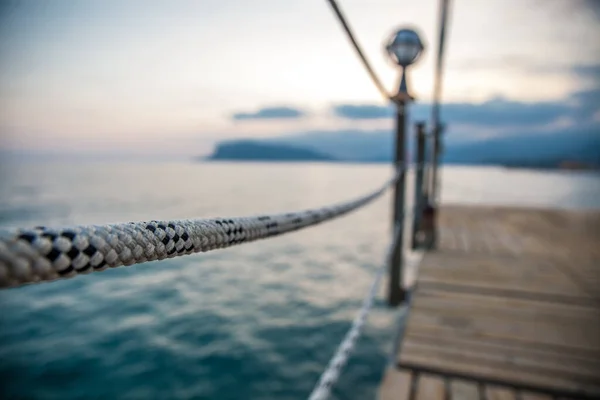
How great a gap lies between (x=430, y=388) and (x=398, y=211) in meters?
2.06

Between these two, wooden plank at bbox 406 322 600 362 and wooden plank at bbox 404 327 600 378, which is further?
wooden plank at bbox 406 322 600 362

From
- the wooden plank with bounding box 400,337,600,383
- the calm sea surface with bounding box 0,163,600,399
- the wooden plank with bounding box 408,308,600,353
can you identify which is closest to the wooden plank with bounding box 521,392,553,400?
the wooden plank with bounding box 400,337,600,383

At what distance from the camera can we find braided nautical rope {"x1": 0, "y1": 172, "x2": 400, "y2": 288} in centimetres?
39

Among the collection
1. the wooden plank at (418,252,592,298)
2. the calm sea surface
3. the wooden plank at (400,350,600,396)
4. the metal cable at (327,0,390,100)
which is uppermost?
the metal cable at (327,0,390,100)

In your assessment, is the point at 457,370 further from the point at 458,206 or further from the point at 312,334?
→ the point at 458,206

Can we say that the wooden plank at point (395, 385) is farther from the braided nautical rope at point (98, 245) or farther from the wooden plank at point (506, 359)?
the braided nautical rope at point (98, 245)

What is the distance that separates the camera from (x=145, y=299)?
10.4 m

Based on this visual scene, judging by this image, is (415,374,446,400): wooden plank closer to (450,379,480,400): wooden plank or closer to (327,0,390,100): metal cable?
(450,379,480,400): wooden plank

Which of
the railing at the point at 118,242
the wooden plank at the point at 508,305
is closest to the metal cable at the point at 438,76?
the wooden plank at the point at 508,305

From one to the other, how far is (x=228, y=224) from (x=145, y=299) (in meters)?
10.9

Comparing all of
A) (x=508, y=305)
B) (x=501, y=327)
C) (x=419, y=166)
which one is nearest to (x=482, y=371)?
(x=501, y=327)

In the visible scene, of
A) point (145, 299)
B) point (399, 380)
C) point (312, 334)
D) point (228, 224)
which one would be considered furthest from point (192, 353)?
point (228, 224)

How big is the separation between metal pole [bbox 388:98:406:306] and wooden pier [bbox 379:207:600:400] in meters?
0.31

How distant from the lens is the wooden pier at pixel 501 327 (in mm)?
2164
